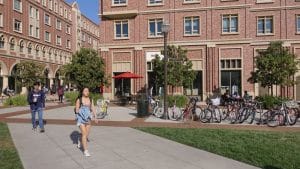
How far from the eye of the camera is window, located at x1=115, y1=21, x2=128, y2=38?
34188 millimetres

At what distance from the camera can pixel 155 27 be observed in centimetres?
3344

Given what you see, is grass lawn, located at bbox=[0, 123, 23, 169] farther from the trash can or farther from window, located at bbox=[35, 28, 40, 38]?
window, located at bbox=[35, 28, 40, 38]

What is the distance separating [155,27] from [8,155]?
2621cm

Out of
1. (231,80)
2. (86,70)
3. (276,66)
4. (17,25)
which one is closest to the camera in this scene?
(276,66)

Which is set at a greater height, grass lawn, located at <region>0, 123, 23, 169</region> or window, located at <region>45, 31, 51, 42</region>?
window, located at <region>45, 31, 51, 42</region>

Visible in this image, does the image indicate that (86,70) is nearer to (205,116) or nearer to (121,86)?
(121,86)

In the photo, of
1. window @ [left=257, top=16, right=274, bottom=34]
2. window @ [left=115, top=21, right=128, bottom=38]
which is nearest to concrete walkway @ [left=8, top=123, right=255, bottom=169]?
window @ [left=115, top=21, right=128, bottom=38]

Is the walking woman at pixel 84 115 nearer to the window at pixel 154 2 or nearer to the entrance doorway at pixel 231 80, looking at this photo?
the entrance doorway at pixel 231 80

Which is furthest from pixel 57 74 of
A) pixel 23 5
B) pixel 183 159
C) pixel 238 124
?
pixel 183 159

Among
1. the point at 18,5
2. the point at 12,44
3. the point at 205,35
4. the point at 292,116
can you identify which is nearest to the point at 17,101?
A: the point at 205,35

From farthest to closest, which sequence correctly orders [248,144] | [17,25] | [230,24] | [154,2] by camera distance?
1. [17,25]
2. [154,2]
3. [230,24]
4. [248,144]

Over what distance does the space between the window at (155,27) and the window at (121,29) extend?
2564 millimetres

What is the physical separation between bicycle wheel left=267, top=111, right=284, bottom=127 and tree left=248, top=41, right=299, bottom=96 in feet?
30.8

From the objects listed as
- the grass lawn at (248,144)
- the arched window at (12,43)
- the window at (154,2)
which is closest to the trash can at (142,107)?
the grass lawn at (248,144)
